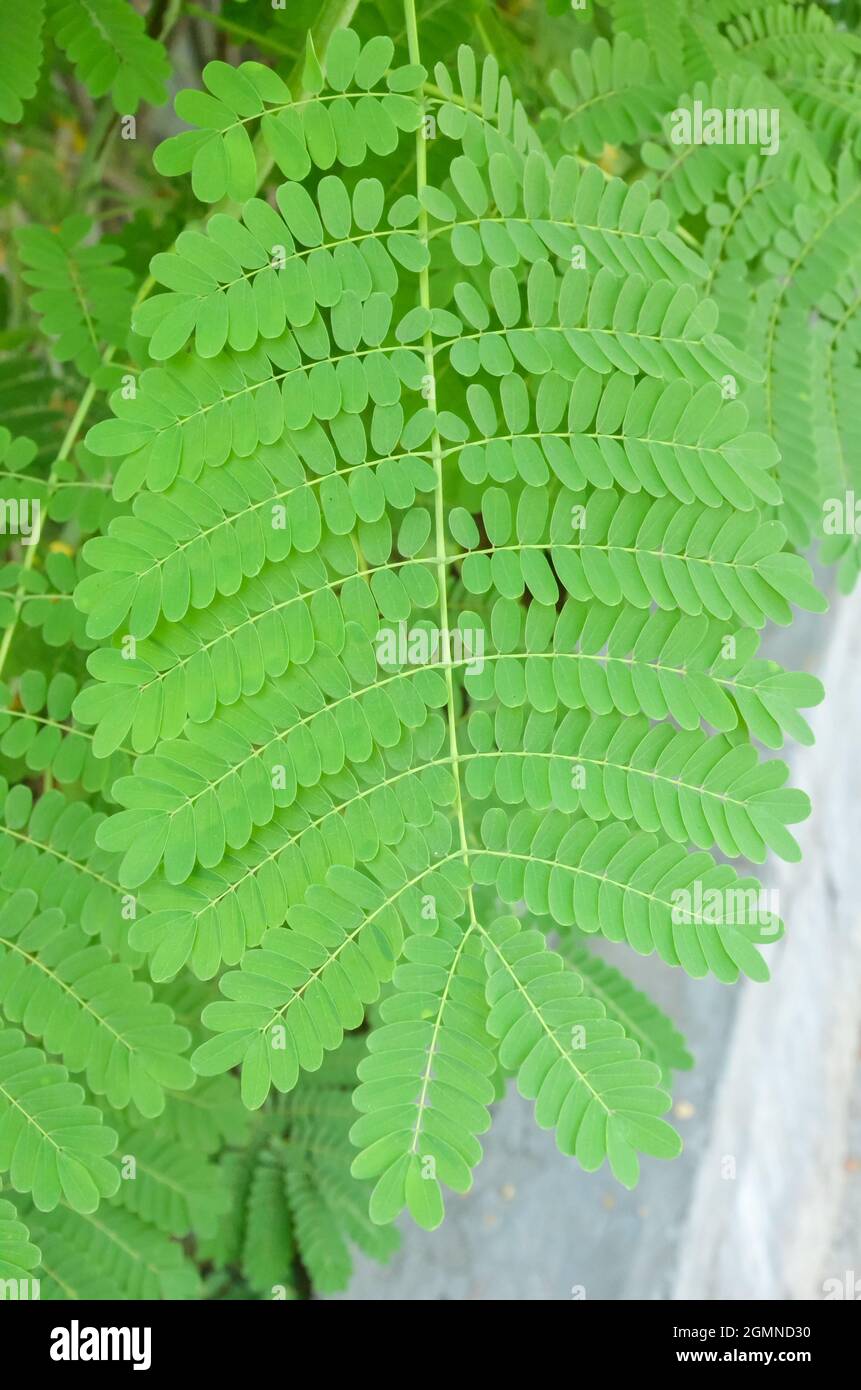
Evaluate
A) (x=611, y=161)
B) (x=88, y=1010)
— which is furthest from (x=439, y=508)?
(x=611, y=161)

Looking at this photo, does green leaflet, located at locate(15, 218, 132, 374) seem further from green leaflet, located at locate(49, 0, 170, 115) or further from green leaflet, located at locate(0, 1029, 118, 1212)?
green leaflet, located at locate(0, 1029, 118, 1212)

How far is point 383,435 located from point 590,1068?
0.58 metres

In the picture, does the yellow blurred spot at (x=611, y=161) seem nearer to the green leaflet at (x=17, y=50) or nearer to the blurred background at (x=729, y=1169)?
the green leaflet at (x=17, y=50)

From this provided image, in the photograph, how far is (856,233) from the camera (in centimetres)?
130

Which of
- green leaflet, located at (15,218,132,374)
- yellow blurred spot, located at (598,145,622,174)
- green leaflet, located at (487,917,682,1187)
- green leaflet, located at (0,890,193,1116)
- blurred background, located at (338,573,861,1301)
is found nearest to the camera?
green leaflet, located at (487,917,682,1187)

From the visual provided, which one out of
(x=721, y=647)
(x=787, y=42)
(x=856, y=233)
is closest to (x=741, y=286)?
(x=856, y=233)

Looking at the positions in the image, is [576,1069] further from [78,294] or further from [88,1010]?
[78,294]

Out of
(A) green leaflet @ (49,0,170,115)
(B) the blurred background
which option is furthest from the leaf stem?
(B) the blurred background

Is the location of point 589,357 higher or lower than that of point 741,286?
lower

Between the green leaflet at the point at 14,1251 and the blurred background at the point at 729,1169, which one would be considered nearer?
the green leaflet at the point at 14,1251

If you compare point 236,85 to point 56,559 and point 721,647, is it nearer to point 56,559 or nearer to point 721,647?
point 56,559
